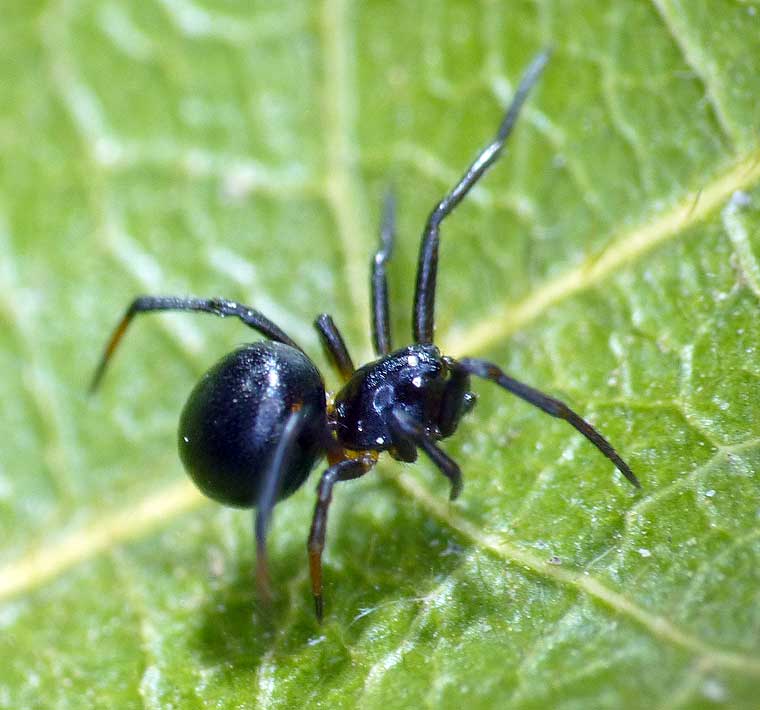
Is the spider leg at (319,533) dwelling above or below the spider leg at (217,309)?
below

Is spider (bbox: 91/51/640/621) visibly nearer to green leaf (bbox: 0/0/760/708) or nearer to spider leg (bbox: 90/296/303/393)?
spider leg (bbox: 90/296/303/393)

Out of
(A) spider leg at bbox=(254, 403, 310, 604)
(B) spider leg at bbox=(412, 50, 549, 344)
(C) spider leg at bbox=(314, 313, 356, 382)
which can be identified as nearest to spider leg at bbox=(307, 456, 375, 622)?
(A) spider leg at bbox=(254, 403, 310, 604)

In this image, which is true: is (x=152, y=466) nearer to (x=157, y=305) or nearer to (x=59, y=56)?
(x=157, y=305)

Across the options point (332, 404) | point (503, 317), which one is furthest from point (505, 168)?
point (332, 404)

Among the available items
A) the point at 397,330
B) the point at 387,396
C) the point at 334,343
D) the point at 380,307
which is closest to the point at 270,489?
the point at 387,396

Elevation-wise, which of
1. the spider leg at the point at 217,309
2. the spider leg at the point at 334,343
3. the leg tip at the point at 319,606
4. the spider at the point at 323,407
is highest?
the spider leg at the point at 217,309

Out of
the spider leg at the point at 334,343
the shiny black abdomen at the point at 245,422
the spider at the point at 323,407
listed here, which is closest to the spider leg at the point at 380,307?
the spider at the point at 323,407

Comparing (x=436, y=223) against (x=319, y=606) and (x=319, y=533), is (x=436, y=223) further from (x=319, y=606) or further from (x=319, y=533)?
(x=319, y=606)

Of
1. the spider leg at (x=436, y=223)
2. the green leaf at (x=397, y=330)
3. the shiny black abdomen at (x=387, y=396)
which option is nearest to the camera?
the green leaf at (x=397, y=330)

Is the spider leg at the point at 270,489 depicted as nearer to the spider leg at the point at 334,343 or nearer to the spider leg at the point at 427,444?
the spider leg at the point at 427,444
